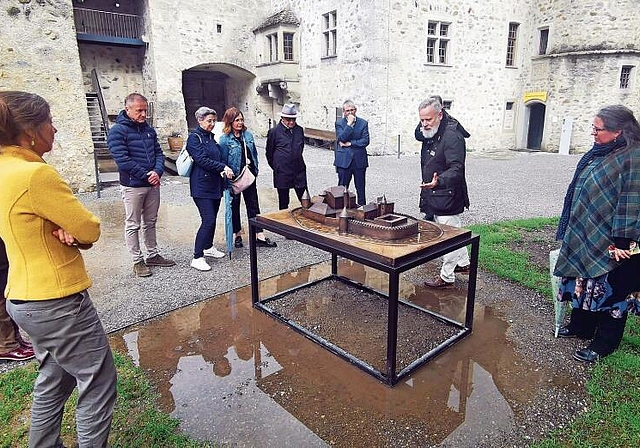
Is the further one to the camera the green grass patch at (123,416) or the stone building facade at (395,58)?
the stone building facade at (395,58)

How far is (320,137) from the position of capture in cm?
1659

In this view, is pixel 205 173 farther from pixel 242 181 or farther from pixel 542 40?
pixel 542 40

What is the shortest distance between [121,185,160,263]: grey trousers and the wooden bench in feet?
38.1

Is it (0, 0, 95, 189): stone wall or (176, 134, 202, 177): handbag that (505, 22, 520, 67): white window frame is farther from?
(176, 134, 202, 177): handbag

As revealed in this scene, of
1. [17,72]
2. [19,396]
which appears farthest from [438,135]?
[17,72]

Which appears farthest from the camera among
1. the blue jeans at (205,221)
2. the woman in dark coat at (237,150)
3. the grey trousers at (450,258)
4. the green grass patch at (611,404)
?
the woman in dark coat at (237,150)

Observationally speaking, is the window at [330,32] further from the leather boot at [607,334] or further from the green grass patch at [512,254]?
the leather boot at [607,334]

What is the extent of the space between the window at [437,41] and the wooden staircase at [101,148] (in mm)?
11095

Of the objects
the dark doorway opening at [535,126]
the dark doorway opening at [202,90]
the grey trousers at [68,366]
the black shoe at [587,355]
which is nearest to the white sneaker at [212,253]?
the grey trousers at [68,366]

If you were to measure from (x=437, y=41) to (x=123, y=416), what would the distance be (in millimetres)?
15906

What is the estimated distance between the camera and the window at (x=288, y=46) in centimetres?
1781

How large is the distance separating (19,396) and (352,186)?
7.72m

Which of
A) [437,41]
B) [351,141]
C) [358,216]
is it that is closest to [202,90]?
[437,41]

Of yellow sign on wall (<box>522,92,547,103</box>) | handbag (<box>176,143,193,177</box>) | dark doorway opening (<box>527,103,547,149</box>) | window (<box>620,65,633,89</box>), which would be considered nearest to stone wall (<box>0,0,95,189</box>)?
handbag (<box>176,143,193,177</box>)
